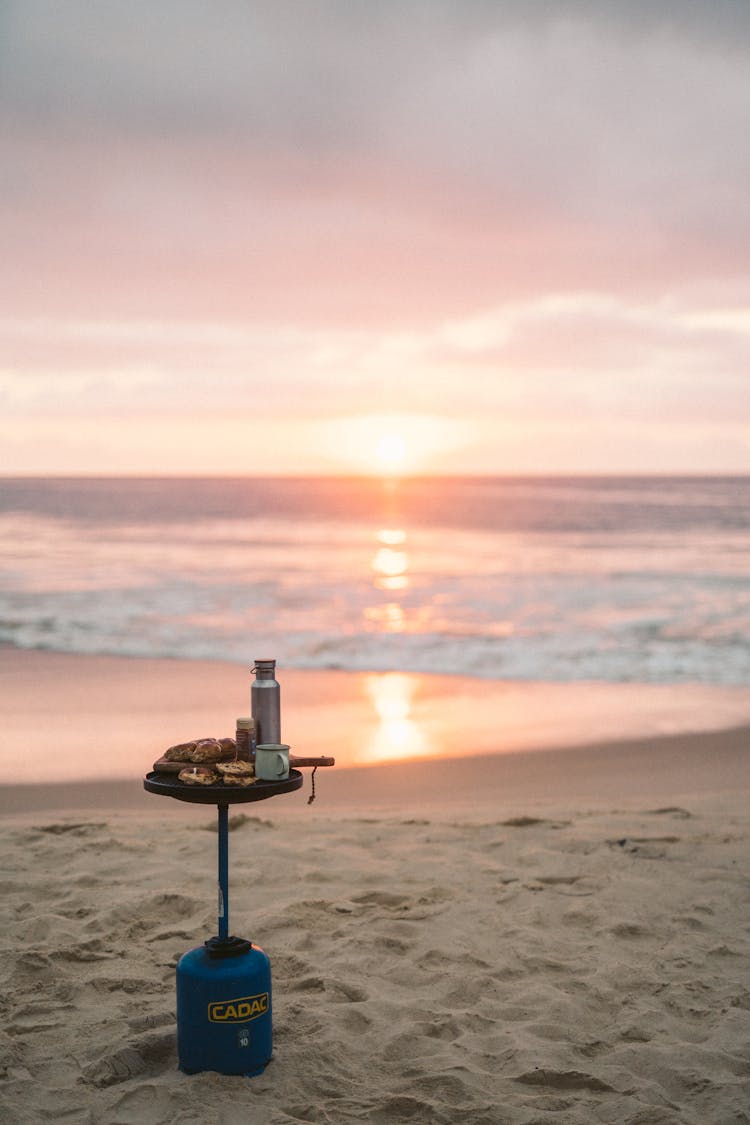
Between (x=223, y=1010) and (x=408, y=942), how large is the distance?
4.97 ft

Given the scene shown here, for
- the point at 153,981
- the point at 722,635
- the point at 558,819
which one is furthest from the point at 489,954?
the point at 722,635

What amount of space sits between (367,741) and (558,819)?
274cm

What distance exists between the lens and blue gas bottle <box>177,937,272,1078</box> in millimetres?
3639

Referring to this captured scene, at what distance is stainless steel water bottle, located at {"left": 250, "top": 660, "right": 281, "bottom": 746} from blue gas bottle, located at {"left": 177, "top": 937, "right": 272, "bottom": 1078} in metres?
0.74

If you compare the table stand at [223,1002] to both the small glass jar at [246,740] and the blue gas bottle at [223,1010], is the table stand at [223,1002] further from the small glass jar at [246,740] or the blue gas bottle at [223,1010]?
the small glass jar at [246,740]

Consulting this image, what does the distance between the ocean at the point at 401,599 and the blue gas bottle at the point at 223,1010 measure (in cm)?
958

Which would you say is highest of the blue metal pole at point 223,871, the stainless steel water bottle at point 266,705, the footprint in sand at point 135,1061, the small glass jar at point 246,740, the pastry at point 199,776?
the stainless steel water bottle at point 266,705

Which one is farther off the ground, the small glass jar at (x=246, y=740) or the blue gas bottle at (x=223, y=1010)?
the small glass jar at (x=246, y=740)

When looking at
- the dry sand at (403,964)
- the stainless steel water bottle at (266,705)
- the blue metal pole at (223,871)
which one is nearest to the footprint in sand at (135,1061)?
the dry sand at (403,964)

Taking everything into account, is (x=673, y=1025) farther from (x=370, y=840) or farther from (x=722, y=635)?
(x=722, y=635)

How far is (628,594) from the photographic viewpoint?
2294 centimetres

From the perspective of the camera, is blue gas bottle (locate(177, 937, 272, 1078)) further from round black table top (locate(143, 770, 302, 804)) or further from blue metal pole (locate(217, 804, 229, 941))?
round black table top (locate(143, 770, 302, 804))

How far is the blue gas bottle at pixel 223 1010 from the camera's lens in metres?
3.64

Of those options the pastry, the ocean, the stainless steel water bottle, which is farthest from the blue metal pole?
the ocean
